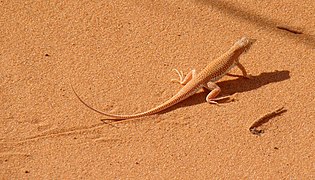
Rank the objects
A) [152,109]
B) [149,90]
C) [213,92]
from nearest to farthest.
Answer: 1. [152,109]
2. [213,92]
3. [149,90]

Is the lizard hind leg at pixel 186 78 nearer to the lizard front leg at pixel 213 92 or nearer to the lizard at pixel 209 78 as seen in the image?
the lizard at pixel 209 78

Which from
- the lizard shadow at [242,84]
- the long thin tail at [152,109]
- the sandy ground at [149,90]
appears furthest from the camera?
the lizard shadow at [242,84]

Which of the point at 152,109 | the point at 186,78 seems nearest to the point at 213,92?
the point at 186,78

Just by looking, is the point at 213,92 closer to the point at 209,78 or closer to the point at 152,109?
the point at 209,78

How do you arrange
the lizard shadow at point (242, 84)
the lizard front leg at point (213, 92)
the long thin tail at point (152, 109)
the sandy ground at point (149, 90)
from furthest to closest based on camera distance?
1. the lizard shadow at point (242, 84)
2. the lizard front leg at point (213, 92)
3. the long thin tail at point (152, 109)
4. the sandy ground at point (149, 90)

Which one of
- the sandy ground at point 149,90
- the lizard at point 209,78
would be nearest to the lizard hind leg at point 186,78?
the lizard at point 209,78

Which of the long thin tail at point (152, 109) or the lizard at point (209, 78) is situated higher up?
the lizard at point (209, 78)

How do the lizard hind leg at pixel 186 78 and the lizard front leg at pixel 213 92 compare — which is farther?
the lizard hind leg at pixel 186 78

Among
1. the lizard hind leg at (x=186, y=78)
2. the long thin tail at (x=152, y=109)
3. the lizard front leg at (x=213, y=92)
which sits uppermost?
the lizard hind leg at (x=186, y=78)
